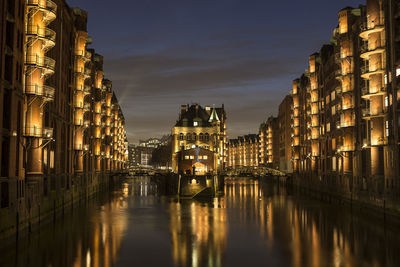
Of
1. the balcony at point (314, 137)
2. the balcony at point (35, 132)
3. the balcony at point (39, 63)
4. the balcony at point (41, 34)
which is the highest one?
the balcony at point (41, 34)

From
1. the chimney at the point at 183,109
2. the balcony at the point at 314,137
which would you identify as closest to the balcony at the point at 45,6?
the balcony at the point at 314,137

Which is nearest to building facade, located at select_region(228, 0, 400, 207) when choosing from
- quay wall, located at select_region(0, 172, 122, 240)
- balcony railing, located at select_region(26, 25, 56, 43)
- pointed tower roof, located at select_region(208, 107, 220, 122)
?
quay wall, located at select_region(0, 172, 122, 240)

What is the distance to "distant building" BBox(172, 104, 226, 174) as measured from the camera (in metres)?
134

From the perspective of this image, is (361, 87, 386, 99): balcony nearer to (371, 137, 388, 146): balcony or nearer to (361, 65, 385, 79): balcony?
(361, 65, 385, 79): balcony

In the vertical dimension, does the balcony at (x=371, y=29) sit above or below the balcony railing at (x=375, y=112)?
above

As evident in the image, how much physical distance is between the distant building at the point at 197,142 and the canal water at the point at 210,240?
69208 millimetres

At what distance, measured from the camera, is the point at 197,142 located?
146m

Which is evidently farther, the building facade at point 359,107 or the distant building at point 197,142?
the distant building at point 197,142

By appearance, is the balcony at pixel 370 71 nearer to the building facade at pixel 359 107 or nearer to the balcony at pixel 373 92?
the building facade at pixel 359 107

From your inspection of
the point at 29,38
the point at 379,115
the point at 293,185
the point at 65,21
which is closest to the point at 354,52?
the point at 379,115

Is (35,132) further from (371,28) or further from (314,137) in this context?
(314,137)

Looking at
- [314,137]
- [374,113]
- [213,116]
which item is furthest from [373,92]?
[213,116]

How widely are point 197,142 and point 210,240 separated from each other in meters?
104

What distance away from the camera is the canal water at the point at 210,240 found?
33.3 m
